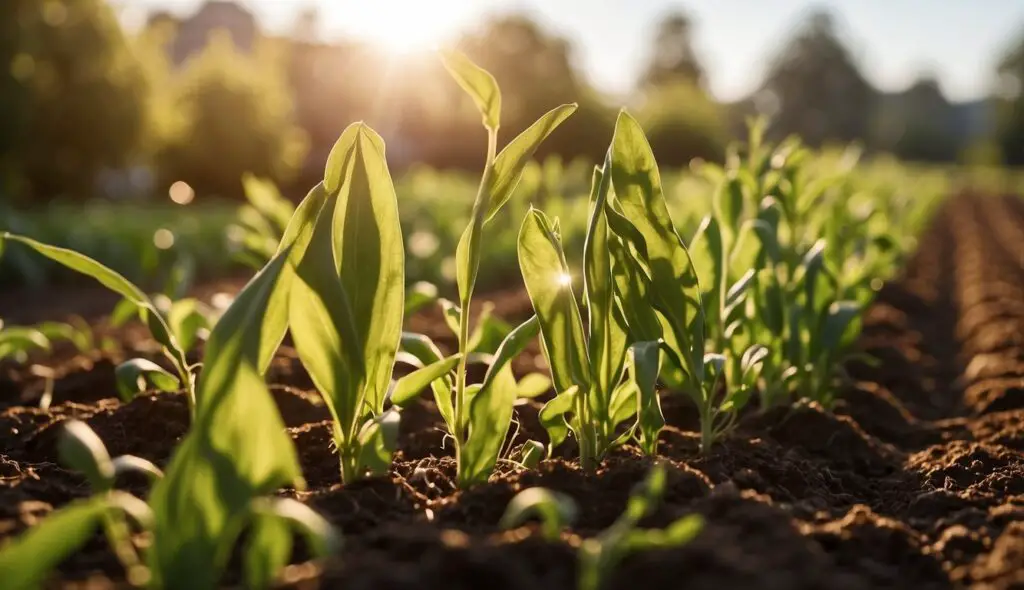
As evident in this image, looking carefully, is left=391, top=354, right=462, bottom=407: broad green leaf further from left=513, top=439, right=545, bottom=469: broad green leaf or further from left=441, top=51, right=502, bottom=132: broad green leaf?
left=441, top=51, right=502, bottom=132: broad green leaf

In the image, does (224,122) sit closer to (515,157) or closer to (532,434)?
(532,434)

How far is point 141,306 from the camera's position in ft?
5.82

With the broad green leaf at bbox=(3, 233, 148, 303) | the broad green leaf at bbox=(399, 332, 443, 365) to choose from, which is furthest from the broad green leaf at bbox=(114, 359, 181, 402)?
the broad green leaf at bbox=(399, 332, 443, 365)

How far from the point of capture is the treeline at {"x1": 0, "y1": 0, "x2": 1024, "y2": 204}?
14.7m

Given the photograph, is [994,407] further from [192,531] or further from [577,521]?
[192,531]

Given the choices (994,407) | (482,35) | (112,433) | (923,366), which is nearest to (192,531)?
(112,433)

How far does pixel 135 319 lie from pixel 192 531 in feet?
13.3

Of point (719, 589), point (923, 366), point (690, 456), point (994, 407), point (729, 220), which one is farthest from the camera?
point (923, 366)

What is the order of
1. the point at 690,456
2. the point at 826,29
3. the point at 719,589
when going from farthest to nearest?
the point at 826,29
the point at 690,456
the point at 719,589

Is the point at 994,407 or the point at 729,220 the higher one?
the point at 729,220

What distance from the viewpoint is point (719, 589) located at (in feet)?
3.48

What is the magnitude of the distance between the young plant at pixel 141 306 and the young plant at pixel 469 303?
0.47 meters

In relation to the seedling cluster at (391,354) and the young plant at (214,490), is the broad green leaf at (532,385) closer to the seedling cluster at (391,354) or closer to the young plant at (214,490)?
the seedling cluster at (391,354)

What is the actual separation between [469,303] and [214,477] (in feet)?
2.02
